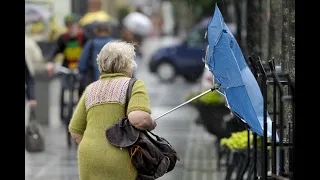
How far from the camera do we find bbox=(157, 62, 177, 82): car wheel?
3173cm

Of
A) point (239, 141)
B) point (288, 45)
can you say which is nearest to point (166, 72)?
point (239, 141)

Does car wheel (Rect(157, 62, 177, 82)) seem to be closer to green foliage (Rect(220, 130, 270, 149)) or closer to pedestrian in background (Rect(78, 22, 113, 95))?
pedestrian in background (Rect(78, 22, 113, 95))

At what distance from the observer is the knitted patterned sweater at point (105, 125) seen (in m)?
5.73

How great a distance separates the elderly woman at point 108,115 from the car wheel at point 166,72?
2569 centimetres

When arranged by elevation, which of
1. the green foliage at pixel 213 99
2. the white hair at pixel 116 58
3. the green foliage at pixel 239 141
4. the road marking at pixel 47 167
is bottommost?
the road marking at pixel 47 167

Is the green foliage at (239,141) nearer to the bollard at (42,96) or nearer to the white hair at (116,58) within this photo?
the white hair at (116,58)

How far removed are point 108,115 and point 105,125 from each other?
67 millimetres

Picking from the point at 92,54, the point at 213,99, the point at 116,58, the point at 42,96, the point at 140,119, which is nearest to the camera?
the point at 140,119

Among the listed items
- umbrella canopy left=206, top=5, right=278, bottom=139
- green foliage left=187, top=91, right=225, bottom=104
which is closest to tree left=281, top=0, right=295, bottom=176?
umbrella canopy left=206, top=5, right=278, bottom=139

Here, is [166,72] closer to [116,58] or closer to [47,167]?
[47,167]

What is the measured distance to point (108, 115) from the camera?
19.1 ft

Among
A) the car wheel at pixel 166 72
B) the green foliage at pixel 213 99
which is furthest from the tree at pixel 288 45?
the car wheel at pixel 166 72
